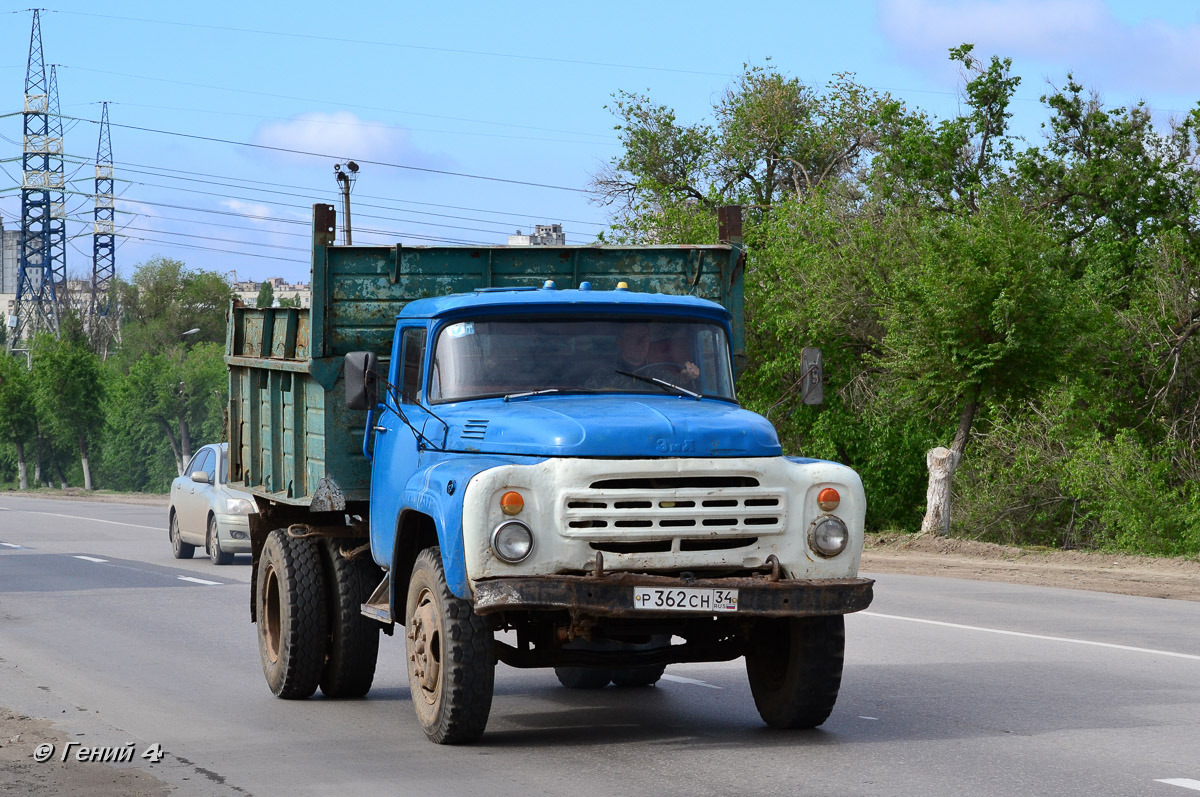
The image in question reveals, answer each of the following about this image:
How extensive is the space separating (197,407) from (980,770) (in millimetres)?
97498

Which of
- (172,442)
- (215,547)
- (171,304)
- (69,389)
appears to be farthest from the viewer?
(171,304)

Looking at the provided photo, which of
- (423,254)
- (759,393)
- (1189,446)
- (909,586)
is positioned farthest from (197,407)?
(423,254)

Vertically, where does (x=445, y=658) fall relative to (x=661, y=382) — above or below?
below

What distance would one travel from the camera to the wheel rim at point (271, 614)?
33.2 feet

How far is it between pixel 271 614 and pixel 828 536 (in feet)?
13.7

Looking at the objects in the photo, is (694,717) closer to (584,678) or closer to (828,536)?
(584,678)

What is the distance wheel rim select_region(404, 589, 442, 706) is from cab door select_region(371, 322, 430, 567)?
538mm

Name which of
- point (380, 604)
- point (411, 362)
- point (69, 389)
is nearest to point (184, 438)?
point (69, 389)

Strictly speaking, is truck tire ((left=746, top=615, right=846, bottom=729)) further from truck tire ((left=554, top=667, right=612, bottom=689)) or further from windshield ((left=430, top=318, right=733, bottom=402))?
truck tire ((left=554, top=667, right=612, bottom=689))

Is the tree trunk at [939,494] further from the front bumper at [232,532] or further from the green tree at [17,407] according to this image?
the green tree at [17,407]

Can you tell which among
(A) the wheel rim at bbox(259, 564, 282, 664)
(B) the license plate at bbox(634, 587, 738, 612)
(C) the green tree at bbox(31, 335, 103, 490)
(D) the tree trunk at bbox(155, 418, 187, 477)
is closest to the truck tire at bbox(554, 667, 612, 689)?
(A) the wheel rim at bbox(259, 564, 282, 664)

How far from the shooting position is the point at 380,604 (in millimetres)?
8852

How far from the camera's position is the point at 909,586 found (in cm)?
1805

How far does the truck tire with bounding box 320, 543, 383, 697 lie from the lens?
31.2 ft
